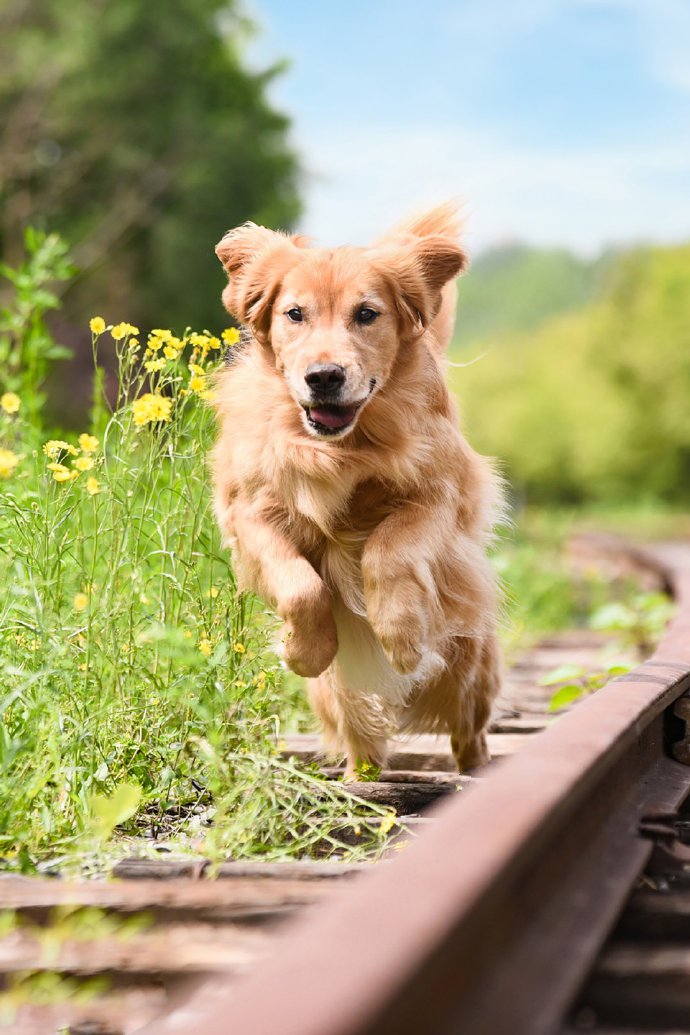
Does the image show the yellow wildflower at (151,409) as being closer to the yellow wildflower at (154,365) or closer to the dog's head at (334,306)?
the yellow wildflower at (154,365)

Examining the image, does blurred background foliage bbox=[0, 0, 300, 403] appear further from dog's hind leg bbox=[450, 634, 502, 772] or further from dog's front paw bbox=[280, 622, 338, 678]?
dog's front paw bbox=[280, 622, 338, 678]

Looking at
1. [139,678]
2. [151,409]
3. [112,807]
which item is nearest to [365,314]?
[151,409]

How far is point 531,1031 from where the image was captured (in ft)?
5.05

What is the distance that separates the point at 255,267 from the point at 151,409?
0.63 meters

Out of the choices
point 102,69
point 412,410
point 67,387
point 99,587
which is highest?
point 102,69

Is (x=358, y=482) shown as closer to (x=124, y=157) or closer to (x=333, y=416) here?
(x=333, y=416)

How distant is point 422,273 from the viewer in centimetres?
358

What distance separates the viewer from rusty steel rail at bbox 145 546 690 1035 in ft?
4.10

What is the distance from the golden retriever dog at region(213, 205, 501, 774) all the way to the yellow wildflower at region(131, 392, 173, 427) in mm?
367

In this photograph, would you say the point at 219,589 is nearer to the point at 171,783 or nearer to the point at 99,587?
the point at 99,587

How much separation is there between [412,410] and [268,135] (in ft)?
98.9

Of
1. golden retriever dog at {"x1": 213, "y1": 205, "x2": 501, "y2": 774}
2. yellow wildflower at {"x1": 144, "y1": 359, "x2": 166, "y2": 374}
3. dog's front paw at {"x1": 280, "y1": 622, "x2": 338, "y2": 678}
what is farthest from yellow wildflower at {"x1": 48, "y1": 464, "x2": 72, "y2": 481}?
dog's front paw at {"x1": 280, "y1": 622, "x2": 338, "y2": 678}

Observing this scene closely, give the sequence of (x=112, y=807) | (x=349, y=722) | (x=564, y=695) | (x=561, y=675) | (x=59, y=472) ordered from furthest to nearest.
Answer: (x=561, y=675)
(x=564, y=695)
(x=349, y=722)
(x=59, y=472)
(x=112, y=807)

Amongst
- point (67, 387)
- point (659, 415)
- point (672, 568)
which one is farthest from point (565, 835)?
point (659, 415)
